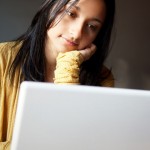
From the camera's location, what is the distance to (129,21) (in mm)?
1893

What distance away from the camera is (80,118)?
1.00ft

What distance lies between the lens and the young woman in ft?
2.56

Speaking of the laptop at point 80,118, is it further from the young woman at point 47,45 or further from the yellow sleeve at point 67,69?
the young woman at point 47,45

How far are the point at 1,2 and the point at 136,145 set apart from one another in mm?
1518

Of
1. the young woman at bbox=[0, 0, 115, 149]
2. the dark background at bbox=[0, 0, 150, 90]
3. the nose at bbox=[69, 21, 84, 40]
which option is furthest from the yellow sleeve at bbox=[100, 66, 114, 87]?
the dark background at bbox=[0, 0, 150, 90]

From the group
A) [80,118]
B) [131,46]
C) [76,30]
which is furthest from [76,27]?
[131,46]

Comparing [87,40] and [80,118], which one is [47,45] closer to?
[87,40]

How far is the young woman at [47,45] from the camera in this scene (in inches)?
30.7

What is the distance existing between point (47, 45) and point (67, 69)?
0.28m

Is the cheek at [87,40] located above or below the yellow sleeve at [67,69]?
above

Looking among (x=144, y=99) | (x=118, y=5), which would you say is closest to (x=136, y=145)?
(x=144, y=99)

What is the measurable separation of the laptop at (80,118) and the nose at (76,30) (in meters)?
0.52

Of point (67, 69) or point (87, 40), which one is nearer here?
point (67, 69)

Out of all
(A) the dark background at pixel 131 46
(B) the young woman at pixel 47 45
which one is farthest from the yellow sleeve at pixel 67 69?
(A) the dark background at pixel 131 46
